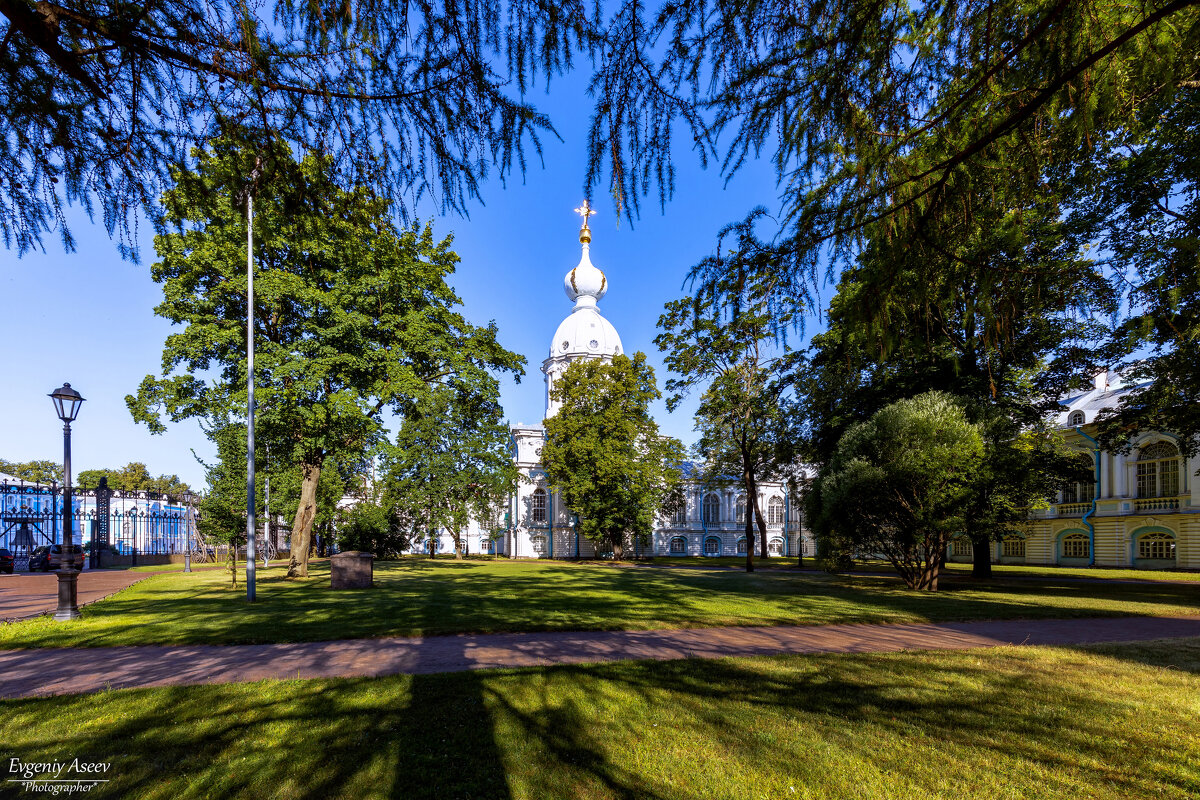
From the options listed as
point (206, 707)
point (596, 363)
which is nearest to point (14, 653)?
point (206, 707)

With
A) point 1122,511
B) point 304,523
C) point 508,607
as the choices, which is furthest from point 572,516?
point 1122,511

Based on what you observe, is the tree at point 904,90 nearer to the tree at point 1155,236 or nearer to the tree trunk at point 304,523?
the tree at point 1155,236

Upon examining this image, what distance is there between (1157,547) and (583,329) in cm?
4324

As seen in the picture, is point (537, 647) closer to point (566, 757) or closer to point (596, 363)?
point (566, 757)

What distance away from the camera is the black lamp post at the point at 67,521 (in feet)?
32.4

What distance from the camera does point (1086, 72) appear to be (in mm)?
3334

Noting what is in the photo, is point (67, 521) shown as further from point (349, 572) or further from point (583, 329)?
point (583, 329)

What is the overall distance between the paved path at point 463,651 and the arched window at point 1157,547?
103 feet

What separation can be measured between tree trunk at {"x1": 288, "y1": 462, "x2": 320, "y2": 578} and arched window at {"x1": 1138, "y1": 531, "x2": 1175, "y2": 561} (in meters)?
45.5

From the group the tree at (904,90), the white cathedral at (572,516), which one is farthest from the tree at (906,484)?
the white cathedral at (572,516)

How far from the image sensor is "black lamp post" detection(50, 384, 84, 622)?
9891 mm

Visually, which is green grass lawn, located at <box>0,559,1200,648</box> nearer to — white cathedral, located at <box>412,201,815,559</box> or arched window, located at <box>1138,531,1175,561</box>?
arched window, located at <box>1138,531,1175,561</box>

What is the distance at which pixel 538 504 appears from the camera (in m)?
48.6

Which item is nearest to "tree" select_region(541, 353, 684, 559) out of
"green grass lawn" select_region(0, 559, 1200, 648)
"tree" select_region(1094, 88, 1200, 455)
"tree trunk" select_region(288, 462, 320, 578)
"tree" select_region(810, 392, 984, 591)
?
"green grass lawn" select_region(0, 559, 1200, 648)
